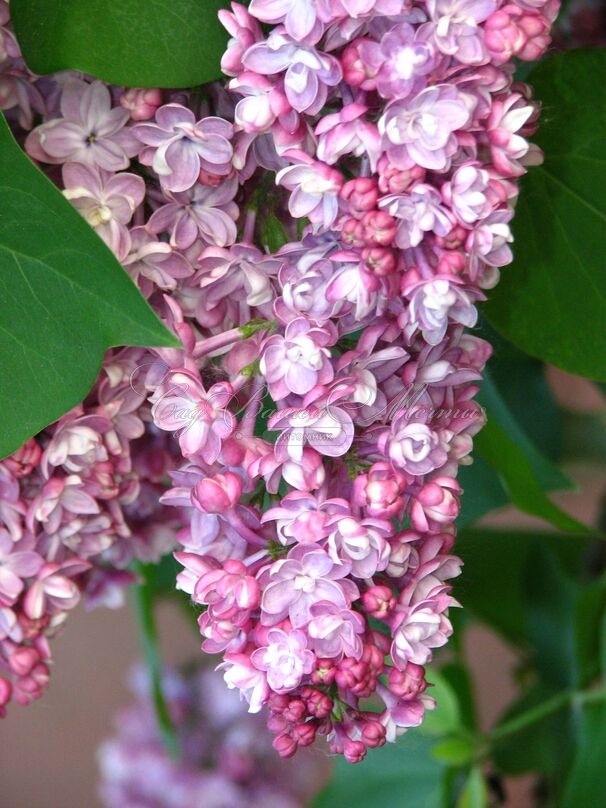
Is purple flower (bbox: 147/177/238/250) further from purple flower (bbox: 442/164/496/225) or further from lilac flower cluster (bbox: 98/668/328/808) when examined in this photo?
lilac flower cluster (bbox: 98/668/328/808)

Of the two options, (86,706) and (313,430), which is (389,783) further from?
(86,706)

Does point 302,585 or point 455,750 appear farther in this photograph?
point 455,750

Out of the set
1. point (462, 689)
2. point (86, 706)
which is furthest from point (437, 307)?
point (86, 706)

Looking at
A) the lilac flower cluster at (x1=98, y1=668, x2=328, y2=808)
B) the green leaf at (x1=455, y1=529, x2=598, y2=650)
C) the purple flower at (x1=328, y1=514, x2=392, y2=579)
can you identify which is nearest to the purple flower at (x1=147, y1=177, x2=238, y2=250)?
the purple flower at (x1=328, y1=514, x2=392, y2=579)

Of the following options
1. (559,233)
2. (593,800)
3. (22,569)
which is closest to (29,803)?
(593,800)

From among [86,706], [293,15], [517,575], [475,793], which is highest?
[293,15]

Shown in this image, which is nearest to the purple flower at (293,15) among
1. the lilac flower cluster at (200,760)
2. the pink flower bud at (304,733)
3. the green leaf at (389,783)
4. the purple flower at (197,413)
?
the purple flower at (197,413)

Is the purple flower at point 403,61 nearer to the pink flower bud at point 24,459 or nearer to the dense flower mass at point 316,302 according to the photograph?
the dense flower mass at point 316,302
